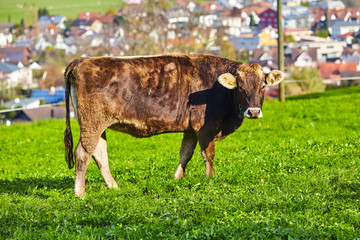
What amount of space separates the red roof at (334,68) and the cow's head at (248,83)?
154ft

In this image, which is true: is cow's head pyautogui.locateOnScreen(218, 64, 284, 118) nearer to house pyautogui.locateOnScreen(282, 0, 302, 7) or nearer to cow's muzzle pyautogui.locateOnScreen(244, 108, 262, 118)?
cow's muzzle pyautogui.locateOnScreen(244, 108, 262, 118)

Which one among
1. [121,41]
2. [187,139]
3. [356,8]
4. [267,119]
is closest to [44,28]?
[121,41]

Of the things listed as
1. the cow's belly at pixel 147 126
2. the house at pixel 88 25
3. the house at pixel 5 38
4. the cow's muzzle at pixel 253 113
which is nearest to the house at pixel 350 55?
the house at pixel 88 25

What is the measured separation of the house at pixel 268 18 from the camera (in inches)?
2982

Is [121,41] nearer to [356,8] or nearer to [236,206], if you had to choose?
[356,8]

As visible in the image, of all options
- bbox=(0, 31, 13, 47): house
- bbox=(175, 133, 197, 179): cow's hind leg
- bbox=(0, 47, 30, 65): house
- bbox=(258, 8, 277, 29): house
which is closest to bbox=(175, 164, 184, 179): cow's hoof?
bbox=(175, 133, 197, 179): cow's hind leg

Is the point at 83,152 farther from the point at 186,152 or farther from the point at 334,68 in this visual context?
the point at 334,68

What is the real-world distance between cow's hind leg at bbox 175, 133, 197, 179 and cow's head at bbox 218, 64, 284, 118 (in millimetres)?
1408

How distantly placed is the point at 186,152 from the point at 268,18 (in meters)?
68.2

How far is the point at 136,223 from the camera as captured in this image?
319 inches

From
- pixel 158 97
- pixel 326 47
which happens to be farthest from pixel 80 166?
pixel 326 47

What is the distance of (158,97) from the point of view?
1055cm

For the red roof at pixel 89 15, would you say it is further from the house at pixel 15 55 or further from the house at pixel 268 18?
the house at pixel 268 18

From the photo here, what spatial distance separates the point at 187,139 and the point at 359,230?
4824 mm
